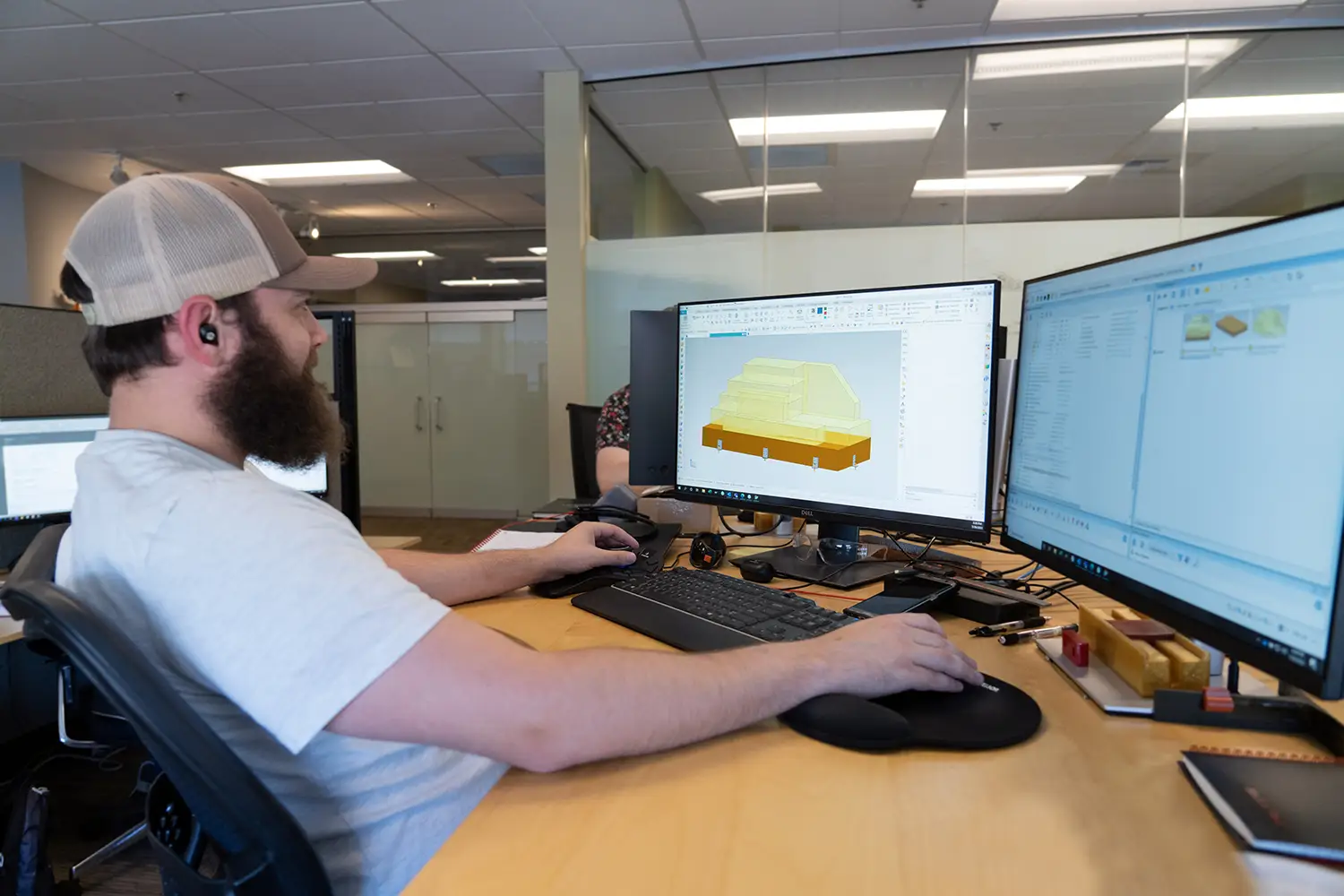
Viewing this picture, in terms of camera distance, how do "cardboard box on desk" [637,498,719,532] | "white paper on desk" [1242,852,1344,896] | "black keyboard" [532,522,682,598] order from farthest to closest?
1. "cardboard box on desk" [637,498,719,532]
2. "black keyboard" [532,522,682,598]
3. "white paper on desk" [1242,852,1344,896]

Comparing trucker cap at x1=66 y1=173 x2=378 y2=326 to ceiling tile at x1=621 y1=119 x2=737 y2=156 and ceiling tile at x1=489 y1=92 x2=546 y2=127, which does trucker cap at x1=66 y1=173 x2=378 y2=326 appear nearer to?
ceiling tile at x1=489 y1=92 x2=546 y2=127

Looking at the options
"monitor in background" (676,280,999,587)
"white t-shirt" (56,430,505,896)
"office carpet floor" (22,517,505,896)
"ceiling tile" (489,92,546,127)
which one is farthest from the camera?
"ceiling tile" (489,92,546,127)

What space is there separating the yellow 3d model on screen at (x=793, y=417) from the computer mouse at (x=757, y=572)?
0.18 meters

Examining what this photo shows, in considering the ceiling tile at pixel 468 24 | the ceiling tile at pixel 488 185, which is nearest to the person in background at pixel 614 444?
the ceiling tile at pixel 468 24

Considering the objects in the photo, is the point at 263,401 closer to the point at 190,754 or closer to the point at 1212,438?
the point at 190,754

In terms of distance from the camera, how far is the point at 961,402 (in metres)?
1.05

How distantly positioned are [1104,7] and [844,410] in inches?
139

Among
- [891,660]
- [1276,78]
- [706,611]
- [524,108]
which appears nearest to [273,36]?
[524,108]

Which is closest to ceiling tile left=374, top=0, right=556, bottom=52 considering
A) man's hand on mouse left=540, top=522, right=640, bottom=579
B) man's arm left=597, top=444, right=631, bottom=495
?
man's arm left=597, top=444, right=631, bottom=495

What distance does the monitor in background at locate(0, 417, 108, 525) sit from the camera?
1.85 metres

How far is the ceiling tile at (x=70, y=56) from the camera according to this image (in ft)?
11.9

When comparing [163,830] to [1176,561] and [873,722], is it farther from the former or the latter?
[1176,561]

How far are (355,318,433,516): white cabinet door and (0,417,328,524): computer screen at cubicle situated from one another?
4983 mm

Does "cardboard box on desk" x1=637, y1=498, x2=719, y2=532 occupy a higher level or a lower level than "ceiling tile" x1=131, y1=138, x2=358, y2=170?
lower
